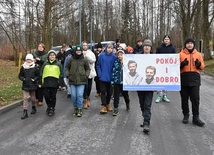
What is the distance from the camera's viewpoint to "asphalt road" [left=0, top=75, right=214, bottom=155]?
15.8 feet

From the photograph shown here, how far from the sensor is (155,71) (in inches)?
250

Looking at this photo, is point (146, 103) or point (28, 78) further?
point (28, 78)

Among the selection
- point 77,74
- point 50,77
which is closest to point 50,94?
point 50,77

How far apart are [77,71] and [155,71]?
80.1 inches

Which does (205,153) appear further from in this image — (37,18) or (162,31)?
(162,31)

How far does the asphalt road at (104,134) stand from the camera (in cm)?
482

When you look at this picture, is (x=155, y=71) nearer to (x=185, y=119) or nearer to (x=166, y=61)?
(x=166, y=61)

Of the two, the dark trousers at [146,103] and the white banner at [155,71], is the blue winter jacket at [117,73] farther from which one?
the dark trousers at [146,103]

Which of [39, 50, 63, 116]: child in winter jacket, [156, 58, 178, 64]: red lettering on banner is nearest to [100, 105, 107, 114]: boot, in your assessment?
[39, 50, 63, 116]: child in winter jacket

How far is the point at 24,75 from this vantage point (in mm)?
7383

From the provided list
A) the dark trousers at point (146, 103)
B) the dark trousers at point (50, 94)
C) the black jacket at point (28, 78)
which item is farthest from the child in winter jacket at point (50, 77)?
the dark trousers at point (146, 103)

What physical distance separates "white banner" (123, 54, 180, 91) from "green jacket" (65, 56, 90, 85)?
137 centimetres

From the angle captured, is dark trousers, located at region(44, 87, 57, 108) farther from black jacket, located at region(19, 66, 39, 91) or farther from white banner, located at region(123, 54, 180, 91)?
white banner, located at region(123, 54, 180, 91)

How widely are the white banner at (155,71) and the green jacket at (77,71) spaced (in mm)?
1374
